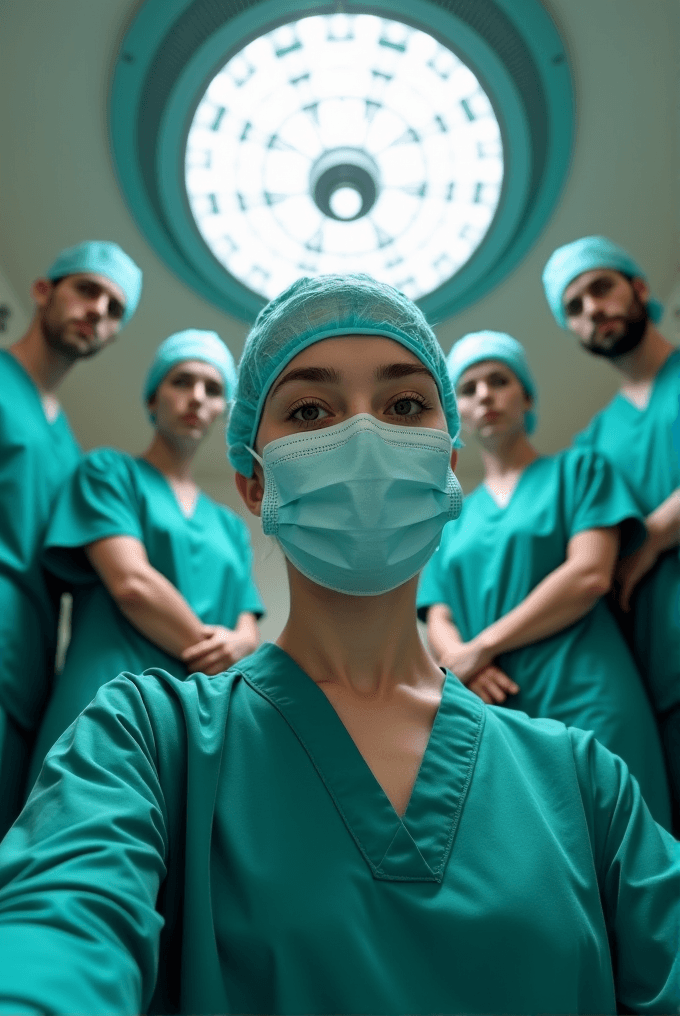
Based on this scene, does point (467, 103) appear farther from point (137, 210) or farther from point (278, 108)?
point (137, 210)

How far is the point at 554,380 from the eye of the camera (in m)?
2.40

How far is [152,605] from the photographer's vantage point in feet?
4.80

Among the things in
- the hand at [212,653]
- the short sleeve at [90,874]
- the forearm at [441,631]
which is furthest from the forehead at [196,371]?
the short sleeve at [90,874]

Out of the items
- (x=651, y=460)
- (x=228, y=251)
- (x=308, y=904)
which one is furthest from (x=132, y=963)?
(x=228, y=251)

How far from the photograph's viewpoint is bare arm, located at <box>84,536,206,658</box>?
146 centimetres

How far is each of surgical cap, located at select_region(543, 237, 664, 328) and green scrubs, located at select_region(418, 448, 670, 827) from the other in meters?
0.40

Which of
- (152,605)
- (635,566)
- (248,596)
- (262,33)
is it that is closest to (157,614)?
(152,605)

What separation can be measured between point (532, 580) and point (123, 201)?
1290mm

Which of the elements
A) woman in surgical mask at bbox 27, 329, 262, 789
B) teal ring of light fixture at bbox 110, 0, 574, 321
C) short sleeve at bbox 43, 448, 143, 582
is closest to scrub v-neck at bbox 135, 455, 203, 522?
woman in surgical mask at bbox 27, 329, 262, 789

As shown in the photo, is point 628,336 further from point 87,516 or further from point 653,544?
point 87,516

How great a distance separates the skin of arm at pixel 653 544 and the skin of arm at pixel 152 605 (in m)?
0.79

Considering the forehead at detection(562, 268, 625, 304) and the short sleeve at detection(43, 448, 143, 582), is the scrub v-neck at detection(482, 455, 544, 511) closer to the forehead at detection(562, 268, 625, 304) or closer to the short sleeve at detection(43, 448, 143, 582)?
the forehead at detection(562, 268, 625, 304)

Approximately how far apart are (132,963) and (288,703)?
1.11 ft

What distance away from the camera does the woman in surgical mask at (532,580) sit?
138 centimetres
